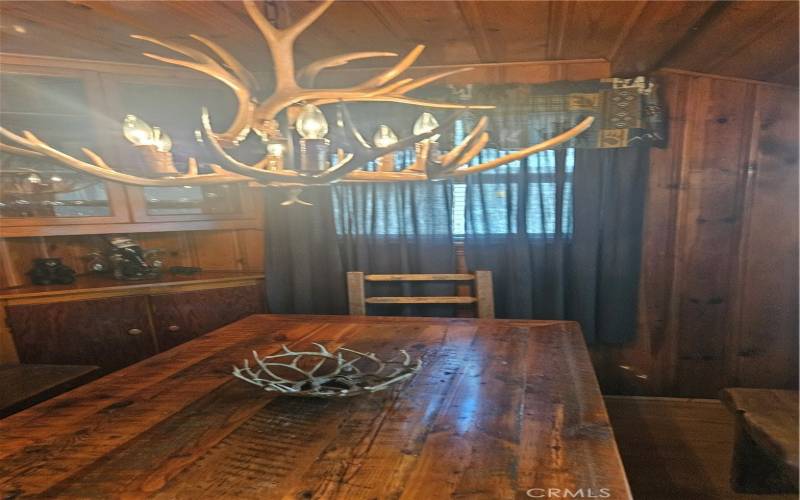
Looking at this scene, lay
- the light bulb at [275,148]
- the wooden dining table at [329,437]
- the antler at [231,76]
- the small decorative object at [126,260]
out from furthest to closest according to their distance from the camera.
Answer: the small decorative object at [126,260] < the light bulb at [275,148] < the antler at [231,76] < the wooden dining table at [329,437]

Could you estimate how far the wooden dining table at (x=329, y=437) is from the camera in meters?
0.69

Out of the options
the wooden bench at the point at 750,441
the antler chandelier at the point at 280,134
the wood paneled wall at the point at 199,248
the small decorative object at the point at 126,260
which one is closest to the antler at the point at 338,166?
the antler chandelier at the point at 280,134

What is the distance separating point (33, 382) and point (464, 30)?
82.7 inches

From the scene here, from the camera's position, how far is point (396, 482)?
691 mm

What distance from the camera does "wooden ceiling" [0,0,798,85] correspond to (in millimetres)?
1289

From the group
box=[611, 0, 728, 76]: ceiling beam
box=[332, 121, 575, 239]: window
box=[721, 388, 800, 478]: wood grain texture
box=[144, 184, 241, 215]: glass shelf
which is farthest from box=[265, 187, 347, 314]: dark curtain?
box=[721, 388, 800, 478]: wood grain texture

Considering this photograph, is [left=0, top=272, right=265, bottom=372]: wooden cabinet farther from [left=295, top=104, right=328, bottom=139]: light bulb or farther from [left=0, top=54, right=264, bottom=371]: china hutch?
[left=295, top=104, right=328, bottom=139]: light bulb

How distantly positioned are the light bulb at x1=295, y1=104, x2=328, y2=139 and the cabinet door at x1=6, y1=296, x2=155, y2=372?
1607 millimetres

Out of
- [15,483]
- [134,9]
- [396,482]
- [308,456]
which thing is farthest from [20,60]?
[396,482]

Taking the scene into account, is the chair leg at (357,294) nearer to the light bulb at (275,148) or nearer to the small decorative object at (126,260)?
the light bulb at (275,148)

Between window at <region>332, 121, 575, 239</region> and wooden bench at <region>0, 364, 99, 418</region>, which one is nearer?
wooden bench at <region>0, 364, 99, 418</region>

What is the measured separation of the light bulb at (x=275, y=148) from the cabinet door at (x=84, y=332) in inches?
57.5

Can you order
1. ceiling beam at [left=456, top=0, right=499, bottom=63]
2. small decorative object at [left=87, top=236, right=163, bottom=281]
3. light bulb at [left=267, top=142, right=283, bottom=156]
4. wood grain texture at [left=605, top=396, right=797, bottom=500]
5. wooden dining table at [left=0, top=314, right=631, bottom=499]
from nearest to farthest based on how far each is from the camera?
wooden dining table at [left=0, top=314, right=631, bottom=499], light bulb at [left=267, top=142, right=283, bottom=156], ceiling beam at [left=456, top=0, right=499, bottom=63], wood grain texture at [left=605, top=396, right=797, bottom=500], small decorative object at [left=87, top=236, right=163, bottom=281]

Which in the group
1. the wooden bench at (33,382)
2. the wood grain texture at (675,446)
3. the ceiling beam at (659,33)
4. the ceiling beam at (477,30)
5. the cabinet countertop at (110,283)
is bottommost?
the wood grain texture at (675,446)
